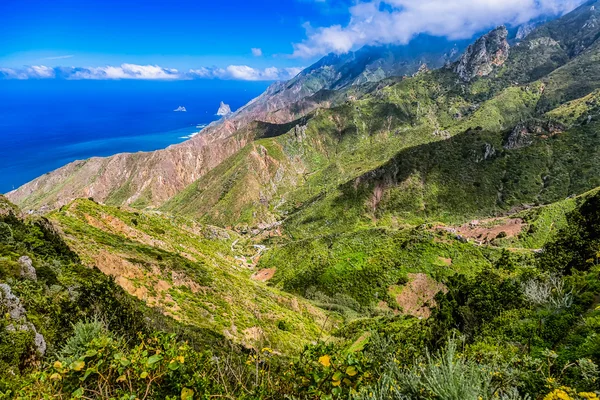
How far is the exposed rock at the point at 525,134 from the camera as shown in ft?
456

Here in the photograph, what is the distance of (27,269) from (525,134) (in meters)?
169

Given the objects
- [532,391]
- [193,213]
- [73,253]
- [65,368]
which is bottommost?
[532,391]

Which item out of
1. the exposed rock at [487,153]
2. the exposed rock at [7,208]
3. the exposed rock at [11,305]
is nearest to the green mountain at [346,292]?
the exposed rock at [11,305]

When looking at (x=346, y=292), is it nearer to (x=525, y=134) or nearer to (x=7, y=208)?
(x=7, y=208)

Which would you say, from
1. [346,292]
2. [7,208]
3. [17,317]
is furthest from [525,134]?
[17,317]

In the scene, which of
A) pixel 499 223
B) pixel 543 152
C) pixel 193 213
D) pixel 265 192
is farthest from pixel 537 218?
pixel 193 213

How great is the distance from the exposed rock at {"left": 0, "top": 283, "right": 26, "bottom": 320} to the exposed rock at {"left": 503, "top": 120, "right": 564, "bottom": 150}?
538 feet

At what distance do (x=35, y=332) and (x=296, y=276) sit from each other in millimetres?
67363

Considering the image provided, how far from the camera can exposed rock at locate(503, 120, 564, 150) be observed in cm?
13888

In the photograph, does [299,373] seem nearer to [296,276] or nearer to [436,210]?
[296,276]

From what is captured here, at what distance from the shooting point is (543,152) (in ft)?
Result: 443

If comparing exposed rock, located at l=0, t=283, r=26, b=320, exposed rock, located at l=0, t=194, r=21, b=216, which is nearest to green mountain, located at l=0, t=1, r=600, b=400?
exposed rock, located at l=0, t=283, r=26, b=320

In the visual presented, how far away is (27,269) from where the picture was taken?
65.0 feet

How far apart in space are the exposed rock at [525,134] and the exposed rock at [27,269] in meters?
162
